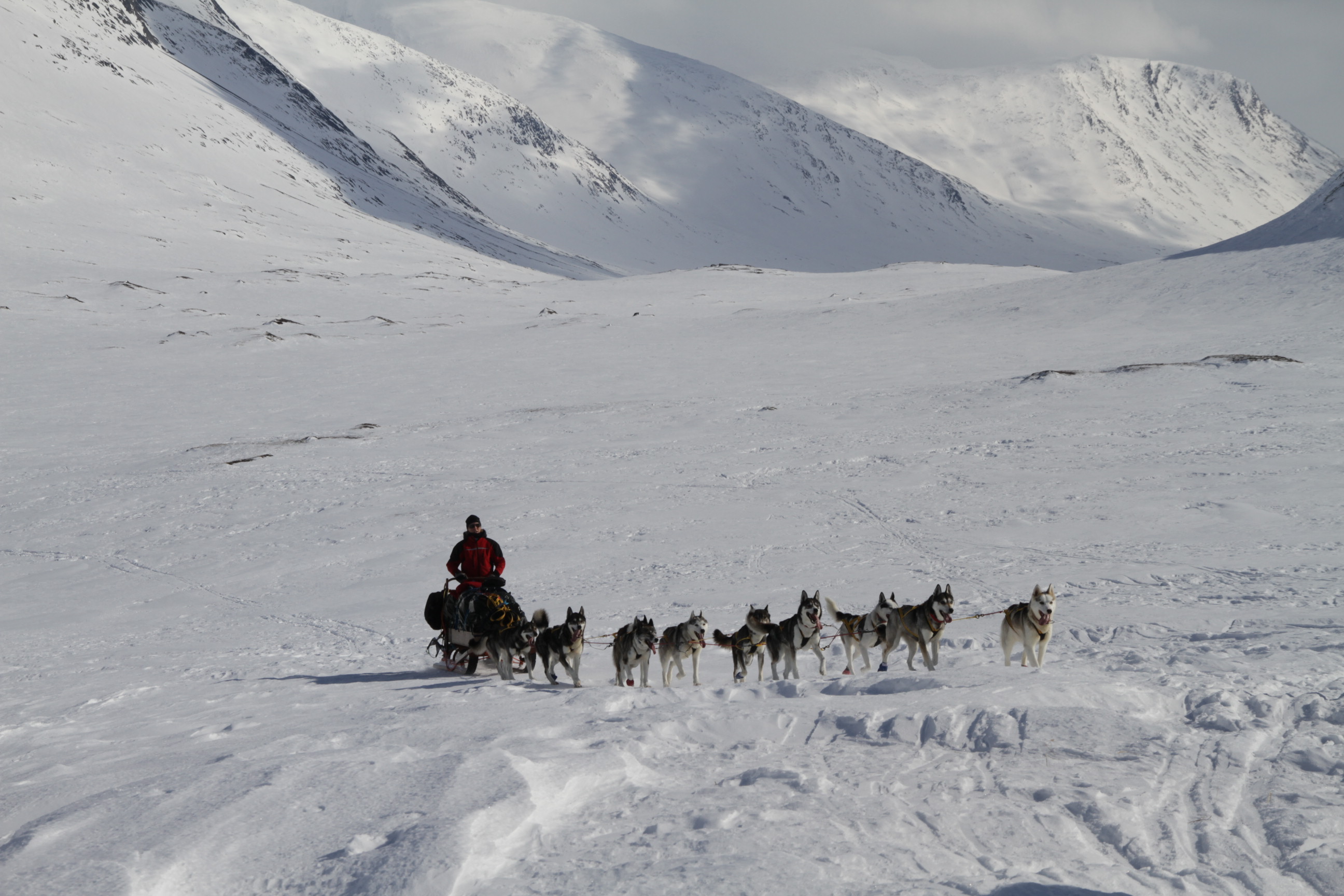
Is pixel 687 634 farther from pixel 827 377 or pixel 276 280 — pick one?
pixel 276 280

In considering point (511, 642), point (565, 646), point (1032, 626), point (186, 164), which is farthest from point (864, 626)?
point (186, 164)

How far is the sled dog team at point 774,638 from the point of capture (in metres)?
8.12

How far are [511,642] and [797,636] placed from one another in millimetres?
2730

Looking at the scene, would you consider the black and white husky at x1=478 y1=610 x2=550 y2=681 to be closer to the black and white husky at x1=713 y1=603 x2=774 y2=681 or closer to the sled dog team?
the sled dog team

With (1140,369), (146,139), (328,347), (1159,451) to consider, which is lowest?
(1159,451)

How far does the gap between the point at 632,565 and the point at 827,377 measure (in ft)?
53.3

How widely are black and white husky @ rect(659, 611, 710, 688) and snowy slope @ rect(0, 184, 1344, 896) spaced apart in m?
0.60

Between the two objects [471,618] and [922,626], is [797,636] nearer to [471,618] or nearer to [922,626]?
[922,626]

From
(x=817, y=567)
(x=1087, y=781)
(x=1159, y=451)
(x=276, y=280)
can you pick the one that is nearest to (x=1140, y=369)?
(x=1159, y=451)

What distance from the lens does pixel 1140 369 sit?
77.0 feet

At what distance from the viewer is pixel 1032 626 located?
26.0 ft

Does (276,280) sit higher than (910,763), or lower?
higher

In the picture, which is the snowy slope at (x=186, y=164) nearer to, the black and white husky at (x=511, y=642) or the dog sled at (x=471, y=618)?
the dog sled at (x=471, y=618)

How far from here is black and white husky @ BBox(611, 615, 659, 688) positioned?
8.17 metres
